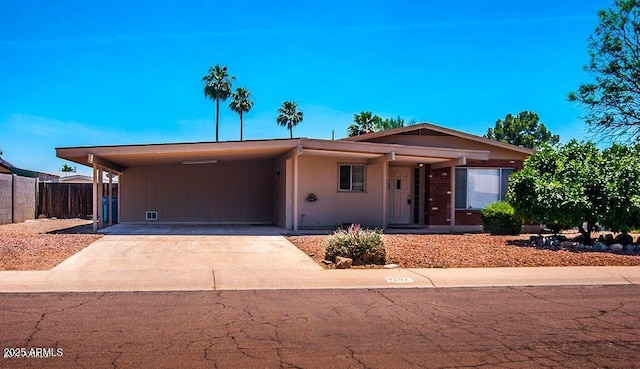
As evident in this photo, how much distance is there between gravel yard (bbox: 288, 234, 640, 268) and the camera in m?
11.4

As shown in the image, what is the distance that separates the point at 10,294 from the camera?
8008 mm

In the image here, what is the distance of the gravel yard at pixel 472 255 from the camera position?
37.5 feet

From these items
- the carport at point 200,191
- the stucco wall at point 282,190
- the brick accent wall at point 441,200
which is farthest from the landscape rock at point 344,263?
the carport at point 200,191

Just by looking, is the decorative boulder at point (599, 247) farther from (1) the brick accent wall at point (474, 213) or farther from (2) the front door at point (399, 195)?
(2) the front door at point (399, 195)

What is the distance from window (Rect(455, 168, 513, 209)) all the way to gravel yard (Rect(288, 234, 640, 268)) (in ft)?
15.7

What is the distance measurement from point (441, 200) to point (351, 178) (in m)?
3.46

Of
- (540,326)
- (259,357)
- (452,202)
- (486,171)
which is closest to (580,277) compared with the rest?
(540,326)

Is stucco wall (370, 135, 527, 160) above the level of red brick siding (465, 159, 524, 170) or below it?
above

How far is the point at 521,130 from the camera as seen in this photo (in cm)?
4919

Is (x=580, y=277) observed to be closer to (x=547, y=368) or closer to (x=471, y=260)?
(x=471, y=260)

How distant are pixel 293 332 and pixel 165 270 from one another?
465cm

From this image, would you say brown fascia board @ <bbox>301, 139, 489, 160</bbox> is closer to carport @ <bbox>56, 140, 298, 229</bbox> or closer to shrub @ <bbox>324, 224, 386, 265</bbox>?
carport @ <bbox>56, 140, 298, 229</bbox>

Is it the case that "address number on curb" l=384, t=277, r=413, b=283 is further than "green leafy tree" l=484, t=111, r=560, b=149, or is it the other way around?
"green leafy tree" l=484, t=111, r=560, b=149

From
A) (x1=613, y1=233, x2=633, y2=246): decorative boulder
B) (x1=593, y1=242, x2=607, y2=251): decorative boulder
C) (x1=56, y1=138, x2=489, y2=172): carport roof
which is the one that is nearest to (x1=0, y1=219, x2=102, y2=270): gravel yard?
(x1=56, y1=138, x2=489, y2=172): carport roof
